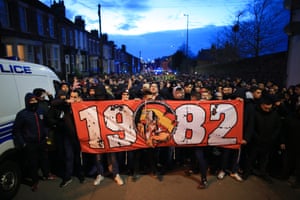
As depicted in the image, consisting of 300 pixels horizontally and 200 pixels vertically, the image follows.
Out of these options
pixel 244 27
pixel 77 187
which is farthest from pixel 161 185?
pixel 244 27

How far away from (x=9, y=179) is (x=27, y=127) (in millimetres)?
1008

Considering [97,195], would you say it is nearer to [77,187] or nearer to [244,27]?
[77,187]

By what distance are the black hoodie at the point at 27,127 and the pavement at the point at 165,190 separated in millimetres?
1057

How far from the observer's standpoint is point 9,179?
4297mm

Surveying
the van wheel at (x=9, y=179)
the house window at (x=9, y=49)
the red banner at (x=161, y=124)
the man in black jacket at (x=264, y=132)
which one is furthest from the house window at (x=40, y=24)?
the man in black jacket at (x=264, y=132)

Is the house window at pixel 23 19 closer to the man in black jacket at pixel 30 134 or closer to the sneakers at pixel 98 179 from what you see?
the man in black jacket at pixel 30 134

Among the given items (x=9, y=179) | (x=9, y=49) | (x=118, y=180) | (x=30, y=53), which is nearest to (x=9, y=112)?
(x=9, y=179)

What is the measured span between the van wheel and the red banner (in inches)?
52.2

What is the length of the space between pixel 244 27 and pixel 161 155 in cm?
1629

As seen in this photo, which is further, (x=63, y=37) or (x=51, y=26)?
(x=63, y=37)

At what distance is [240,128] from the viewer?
5.00 m

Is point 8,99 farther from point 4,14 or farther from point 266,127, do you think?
point 4,14

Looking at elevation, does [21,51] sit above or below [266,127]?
above

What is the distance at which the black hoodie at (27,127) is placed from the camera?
172 inches
